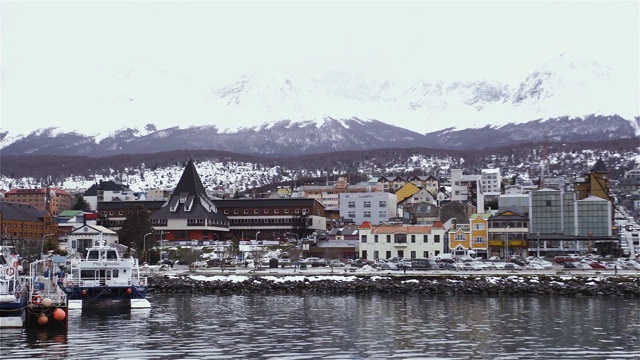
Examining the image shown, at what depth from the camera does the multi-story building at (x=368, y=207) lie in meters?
122

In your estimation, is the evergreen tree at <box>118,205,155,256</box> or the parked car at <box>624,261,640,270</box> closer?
the parked car at <box>624,261,640,270</box>

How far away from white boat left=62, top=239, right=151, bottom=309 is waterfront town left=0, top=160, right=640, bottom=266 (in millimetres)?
28027

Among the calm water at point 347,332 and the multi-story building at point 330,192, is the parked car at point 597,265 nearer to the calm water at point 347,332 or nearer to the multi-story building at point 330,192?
the calm water at point 347,332

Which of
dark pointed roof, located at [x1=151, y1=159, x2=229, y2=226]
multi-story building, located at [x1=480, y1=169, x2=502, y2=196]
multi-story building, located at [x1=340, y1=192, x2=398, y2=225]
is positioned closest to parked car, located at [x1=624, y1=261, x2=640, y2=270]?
multi-story building, located at [x1=340, y1=192, x2=398, y2=225]

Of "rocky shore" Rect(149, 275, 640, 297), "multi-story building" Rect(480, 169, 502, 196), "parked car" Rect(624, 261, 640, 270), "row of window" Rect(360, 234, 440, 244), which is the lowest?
"rocky shore" Rect(149, 275, 640, 297)

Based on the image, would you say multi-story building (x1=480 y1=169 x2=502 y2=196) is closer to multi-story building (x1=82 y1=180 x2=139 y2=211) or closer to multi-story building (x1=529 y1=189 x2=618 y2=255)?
multi-story building (x1=82 y1=180 x2=139 y2=211)

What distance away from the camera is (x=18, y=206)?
107 meters

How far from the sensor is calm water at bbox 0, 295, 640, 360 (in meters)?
29.4

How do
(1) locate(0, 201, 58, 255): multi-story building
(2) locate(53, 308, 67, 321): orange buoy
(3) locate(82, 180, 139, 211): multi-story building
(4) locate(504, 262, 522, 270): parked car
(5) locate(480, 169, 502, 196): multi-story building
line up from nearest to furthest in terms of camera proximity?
(2) locate(53, 308, 67, 321): orange buoy, (4) locate(504, 262, 522, 270): parked car, (1) locate(0, 201, 58, 255): multi-story building, (3) locate(82, 180, 139, 211): multi-story building, (5) locate(480, 169, 502, 196): multi-story building

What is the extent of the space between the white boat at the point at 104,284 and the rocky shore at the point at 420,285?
1304cm

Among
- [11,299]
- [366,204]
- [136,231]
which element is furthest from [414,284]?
[366,204]

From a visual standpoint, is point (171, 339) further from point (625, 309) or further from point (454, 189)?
point (454, 189)

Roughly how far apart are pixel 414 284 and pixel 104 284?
21734mm

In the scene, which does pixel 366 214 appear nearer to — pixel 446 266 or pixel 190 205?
pixel 190 205
